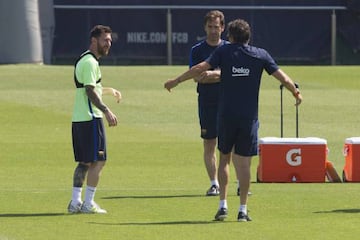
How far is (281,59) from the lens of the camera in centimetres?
4031

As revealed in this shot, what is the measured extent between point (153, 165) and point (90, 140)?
5.88 m

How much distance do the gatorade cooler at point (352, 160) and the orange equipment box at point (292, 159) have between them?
382 millimetres

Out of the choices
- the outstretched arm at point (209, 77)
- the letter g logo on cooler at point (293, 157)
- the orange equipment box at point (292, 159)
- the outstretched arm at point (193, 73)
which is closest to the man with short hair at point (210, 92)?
the outstretched arm at point (209, 77)

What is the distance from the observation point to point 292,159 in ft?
52.1

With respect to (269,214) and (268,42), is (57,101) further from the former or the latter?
(269,214)

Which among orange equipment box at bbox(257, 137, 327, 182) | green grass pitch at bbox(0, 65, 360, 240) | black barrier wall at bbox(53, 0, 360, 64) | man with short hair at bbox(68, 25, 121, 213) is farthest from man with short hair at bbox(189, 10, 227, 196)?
black barrier wall at bbox(53, 0, 360, 64)

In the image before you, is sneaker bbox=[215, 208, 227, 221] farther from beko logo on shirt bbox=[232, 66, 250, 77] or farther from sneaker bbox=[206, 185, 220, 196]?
sneaker bbox=[206, 185, 220, 196]

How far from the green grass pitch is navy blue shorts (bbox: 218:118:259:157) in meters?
0.71

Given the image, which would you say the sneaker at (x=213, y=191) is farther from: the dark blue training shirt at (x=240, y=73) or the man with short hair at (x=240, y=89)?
the dark blue training shirt at (x=240, y=73)

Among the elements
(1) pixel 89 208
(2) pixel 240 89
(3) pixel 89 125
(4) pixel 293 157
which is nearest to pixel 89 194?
(1) pixel 89 208

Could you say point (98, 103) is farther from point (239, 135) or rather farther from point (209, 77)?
point (209, 77)

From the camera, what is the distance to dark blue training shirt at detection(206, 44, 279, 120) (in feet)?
39.5

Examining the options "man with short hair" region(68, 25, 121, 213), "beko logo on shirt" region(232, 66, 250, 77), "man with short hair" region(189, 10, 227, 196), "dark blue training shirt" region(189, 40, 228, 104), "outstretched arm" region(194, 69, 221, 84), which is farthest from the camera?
"dark blue training shirt" region(189, 40, 228, 104)

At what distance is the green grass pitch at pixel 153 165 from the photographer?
11805 millimetres
